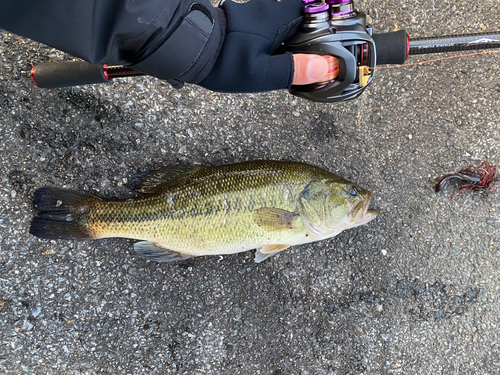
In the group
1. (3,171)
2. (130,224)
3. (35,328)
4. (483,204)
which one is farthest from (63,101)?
(483,204)

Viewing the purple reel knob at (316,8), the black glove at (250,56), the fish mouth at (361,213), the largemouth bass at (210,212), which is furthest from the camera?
the fish mouth at (361,213)

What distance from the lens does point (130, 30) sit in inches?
53.9

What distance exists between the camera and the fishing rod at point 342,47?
1.98 metres

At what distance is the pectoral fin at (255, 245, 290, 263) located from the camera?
96.7 inches

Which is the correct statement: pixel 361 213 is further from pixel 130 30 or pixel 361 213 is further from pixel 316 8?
pixel 130 30

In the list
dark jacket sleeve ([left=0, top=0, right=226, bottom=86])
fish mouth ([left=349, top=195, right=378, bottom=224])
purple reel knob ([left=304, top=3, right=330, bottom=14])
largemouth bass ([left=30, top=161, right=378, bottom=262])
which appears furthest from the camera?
fish mouth ([left=349, top=195, right=378, bottom=224])

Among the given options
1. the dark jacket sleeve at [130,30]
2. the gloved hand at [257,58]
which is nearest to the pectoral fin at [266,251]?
the gloved hand at [257,58]

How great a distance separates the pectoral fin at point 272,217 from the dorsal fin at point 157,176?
1.99ft

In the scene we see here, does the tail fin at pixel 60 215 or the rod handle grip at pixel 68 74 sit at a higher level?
the rod handle grip at pixel 68 74

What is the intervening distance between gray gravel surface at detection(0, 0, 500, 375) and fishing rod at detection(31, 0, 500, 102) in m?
0.47

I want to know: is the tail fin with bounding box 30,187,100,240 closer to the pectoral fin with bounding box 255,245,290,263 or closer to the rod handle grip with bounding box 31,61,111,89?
the rod handle grip with bounding box 31,61,111,89

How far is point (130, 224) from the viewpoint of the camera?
229cm

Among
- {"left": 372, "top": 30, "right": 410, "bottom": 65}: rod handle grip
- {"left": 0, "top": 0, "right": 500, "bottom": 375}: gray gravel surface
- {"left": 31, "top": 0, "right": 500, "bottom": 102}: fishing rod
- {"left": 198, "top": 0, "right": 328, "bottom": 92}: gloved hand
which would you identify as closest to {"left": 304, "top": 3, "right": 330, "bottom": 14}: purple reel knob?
{"left": 31, "top": 0, "right": 500, "bottom": 102}: fishing rod

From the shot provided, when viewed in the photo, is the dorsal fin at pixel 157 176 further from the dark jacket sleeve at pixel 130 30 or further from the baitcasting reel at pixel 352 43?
the baitcasting reel at pixel 352 43
